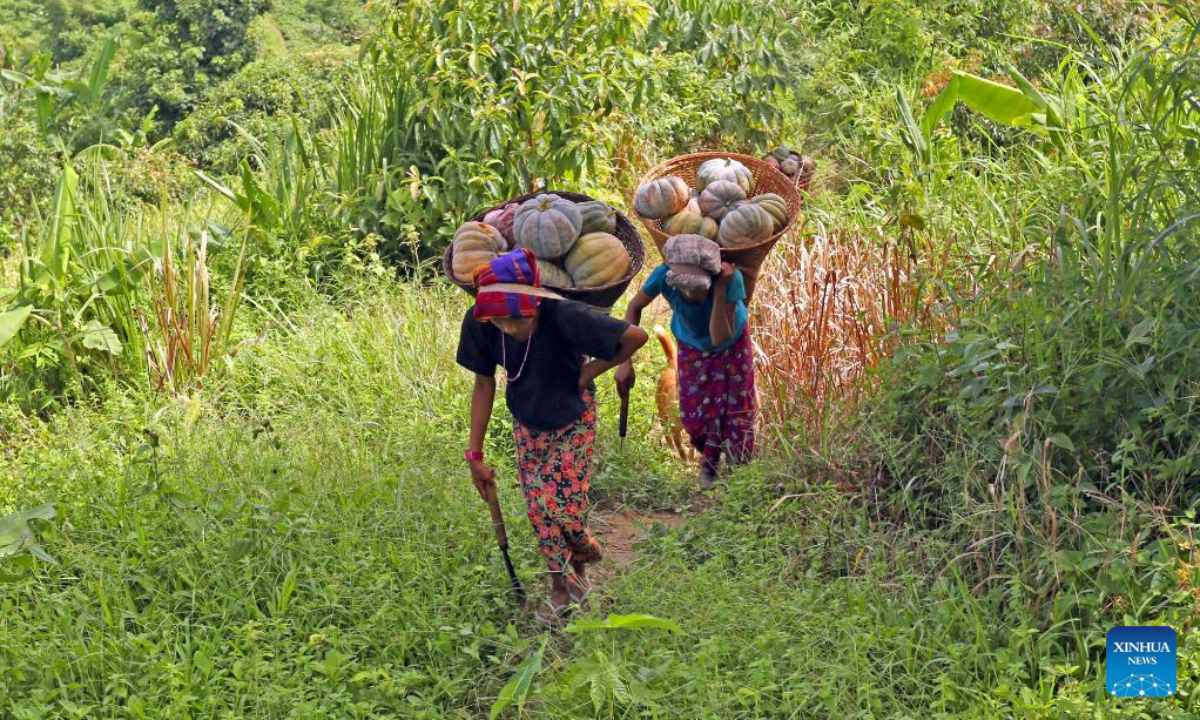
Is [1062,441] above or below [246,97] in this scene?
above

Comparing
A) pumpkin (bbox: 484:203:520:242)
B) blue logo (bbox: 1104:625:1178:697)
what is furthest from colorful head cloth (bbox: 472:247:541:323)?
blue logo (bbox: 1104:625:1178:697)

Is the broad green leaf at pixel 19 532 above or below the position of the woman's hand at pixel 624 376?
below

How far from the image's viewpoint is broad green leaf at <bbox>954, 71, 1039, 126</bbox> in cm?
529

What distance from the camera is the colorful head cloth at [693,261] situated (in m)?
4.60

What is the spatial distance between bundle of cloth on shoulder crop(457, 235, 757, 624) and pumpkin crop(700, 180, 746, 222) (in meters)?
0.31

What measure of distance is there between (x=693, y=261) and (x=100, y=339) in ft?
10.8

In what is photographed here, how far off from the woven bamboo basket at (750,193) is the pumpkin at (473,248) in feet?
2.66

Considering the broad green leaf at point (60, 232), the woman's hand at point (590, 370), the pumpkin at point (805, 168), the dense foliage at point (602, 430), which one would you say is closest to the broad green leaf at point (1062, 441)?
the dense foliage at point (602, 430)

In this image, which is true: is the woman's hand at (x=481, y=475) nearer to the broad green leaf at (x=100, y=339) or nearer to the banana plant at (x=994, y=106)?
the banana plant at (x=994, y=106)

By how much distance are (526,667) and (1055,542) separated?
1.64 metres

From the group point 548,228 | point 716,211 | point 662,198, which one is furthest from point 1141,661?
point 662,198

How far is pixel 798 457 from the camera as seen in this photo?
4.87 metres

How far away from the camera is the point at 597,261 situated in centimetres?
423

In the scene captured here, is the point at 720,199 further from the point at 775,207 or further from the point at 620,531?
the point at 620,531
